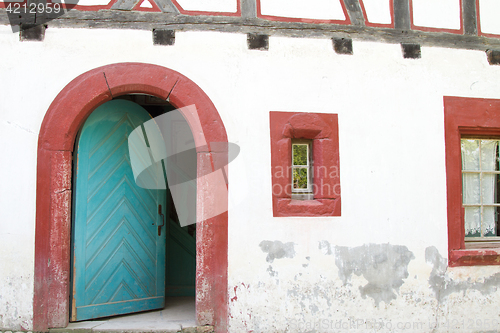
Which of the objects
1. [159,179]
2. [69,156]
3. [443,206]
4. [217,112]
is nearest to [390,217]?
[443,206]

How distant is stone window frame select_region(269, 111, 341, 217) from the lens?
3561 millimetres

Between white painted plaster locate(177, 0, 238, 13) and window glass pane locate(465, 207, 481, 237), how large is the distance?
3184 millimetres

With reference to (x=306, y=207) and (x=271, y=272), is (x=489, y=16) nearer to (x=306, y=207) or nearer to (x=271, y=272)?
(x=306, y=207)

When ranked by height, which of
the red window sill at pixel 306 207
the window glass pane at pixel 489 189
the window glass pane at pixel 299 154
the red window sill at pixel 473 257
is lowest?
the red window sill at pixel 473 257

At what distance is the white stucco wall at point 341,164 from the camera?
3.41 metres

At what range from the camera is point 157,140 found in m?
4.17

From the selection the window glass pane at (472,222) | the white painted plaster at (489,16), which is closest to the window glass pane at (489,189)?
the window glass pane at (472,222)

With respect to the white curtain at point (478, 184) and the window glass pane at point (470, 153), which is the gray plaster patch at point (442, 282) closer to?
the white curtain at point (478, 184)

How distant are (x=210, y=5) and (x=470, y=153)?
3.10m

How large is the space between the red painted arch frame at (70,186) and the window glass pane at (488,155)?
2785mm

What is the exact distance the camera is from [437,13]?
395 centimetres

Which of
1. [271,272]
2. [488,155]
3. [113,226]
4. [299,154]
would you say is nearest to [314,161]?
[299,154]

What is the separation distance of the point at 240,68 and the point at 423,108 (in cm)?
188

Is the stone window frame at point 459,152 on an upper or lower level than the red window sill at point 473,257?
upper
